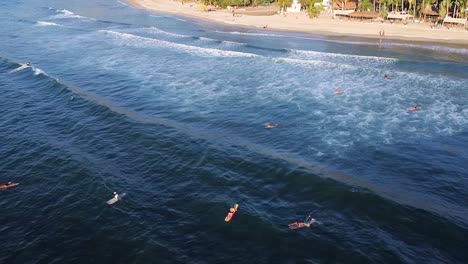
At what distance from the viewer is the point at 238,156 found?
42.7 meters

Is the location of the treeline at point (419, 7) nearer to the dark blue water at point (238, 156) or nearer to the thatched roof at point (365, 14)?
the thatched roof at point (365, 14)

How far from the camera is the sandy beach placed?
82938 millimetres

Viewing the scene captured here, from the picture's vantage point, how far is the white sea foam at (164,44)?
3282 inches

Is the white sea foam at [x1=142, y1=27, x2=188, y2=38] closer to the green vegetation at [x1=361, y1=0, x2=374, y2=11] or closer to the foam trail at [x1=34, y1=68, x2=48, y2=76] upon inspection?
the foam trail at [x1=34, y1=68, x2=48, y2=76]

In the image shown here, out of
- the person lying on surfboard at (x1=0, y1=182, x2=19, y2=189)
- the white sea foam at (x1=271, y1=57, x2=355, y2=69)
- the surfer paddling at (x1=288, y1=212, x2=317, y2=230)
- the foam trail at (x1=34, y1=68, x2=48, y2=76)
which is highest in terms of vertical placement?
the white sea foam at (x1=271, y1=57, x2=355, y2=69)

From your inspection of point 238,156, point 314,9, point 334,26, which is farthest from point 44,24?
point 238,156

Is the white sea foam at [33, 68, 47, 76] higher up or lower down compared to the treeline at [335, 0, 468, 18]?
lower down

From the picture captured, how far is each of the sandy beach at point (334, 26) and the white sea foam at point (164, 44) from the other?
25.1 m

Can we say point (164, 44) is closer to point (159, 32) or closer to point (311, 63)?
point (159, 32)

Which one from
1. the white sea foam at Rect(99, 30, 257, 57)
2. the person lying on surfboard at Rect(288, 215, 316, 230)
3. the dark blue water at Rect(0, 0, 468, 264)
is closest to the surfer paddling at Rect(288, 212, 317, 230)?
the person lying on surfboard at Rect(288, 215, 316, 230)

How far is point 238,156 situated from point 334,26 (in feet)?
218

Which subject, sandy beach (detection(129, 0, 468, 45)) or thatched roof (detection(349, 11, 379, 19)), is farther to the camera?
thatched roof (detection(349, 11, 379, 19))

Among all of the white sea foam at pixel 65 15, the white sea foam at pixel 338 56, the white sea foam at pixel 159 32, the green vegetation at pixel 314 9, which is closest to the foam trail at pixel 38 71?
the white sea foam at pixel 159 32

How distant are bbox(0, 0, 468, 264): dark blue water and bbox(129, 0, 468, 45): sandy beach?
20.3ft
